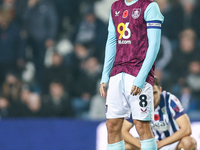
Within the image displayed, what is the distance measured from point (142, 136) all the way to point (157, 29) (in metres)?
0.93

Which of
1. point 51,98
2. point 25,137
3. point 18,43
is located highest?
point 18,43

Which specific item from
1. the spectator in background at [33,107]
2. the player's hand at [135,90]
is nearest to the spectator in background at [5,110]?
the spectator in background at [33,107]

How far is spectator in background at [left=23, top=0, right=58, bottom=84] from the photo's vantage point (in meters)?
7.55

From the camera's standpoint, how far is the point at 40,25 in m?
7.58

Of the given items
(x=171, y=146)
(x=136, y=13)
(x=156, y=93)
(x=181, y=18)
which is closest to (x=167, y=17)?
(x=181, y=18)

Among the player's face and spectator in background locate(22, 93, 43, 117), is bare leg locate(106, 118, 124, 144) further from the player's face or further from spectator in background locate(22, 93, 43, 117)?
spectator in background locate(22, 93, 43, 117)

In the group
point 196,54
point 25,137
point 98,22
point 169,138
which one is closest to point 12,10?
point 98,22

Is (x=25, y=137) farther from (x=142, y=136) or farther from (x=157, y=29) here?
(x=157, y=29)

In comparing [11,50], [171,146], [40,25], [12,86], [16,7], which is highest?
[16,7]

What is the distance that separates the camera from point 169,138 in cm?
435

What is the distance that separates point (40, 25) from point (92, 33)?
3.40ft

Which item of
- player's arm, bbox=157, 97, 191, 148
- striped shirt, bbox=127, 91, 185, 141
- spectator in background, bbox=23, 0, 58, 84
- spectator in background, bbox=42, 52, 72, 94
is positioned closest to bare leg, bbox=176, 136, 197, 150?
player's arm, bbox=157, 97, 191, 148

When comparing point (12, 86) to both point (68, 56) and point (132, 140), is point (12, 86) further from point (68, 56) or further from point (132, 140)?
point (132, 140)

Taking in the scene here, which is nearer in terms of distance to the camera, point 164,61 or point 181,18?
point 164,61
